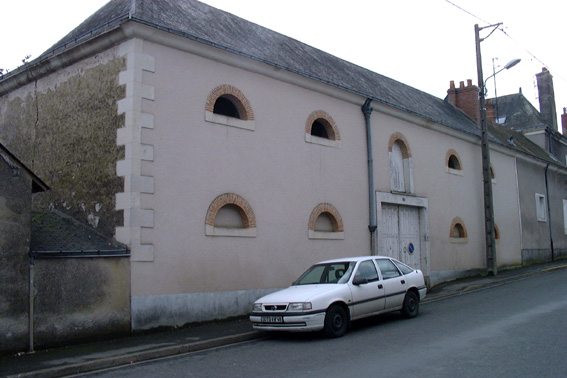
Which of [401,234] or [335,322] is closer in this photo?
[335,322]

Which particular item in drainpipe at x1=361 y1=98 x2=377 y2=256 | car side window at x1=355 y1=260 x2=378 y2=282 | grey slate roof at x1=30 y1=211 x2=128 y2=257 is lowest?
car side window at x1=355 y1=260 x2=378 y2=282

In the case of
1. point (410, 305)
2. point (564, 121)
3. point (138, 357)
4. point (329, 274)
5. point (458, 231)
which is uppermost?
point (564, 121)

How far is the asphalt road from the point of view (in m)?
7.02

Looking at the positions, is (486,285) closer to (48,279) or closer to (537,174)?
(537,174)

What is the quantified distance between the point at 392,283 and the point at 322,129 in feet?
20.3

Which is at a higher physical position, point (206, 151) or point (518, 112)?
point (518, 112)

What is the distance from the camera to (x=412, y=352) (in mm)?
8047

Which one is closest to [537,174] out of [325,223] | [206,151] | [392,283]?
[325,223]

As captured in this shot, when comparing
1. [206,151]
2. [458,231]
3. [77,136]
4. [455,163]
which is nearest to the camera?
[206,151]

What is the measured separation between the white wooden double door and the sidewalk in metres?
6.67

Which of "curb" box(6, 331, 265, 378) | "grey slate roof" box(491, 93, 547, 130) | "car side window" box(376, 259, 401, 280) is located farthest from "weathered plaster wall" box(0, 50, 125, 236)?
"grey slate roof" box(491, 93, 547, 130)

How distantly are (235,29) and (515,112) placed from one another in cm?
2906

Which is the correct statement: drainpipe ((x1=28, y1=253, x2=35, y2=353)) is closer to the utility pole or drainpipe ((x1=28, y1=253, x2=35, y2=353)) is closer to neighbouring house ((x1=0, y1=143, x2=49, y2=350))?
neighbouring house ((x1=0, y1=143, x2=49, y2=350))

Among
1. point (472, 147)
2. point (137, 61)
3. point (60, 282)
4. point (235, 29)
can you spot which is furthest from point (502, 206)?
point (60, 282)
